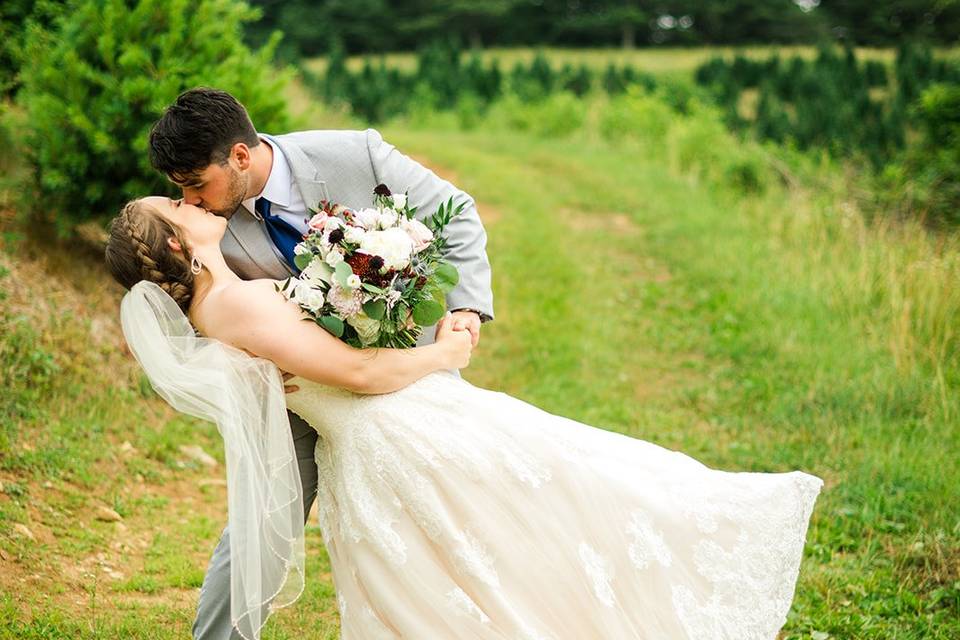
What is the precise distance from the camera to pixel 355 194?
3574mm

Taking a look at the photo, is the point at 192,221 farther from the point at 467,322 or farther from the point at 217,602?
the point at 217,602

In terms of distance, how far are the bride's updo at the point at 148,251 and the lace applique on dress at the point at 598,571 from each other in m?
1.62

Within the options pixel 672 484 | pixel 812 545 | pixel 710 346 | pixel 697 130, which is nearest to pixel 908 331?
pixel 710 346

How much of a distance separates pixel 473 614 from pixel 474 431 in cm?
58

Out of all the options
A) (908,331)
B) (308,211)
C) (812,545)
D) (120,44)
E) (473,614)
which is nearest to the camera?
(473,614)

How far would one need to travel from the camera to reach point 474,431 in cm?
309

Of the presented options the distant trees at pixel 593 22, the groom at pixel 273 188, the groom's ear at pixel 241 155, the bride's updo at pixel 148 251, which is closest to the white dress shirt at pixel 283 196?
the groom at pixel 273 188

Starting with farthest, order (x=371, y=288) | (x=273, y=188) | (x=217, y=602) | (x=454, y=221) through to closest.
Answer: (x=454, y=221) → (x=273, y=188) → (x=217, y=602) → (x=371, y=288)

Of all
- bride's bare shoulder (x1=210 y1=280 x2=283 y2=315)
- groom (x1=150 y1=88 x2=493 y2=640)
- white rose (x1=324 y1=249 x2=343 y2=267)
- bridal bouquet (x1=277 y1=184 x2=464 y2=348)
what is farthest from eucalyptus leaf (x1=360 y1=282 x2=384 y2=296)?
groom (x1=150 y1=88 x2=493 y2=640)

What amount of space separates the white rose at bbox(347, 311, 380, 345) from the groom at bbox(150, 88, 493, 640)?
0.49 m

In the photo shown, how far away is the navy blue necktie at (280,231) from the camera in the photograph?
11.2 ft

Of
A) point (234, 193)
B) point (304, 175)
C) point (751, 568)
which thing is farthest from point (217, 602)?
point (751, 568)

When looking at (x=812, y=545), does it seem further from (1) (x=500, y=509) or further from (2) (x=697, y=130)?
(2) (x=697, y=130)

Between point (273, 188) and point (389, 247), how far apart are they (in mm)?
713
